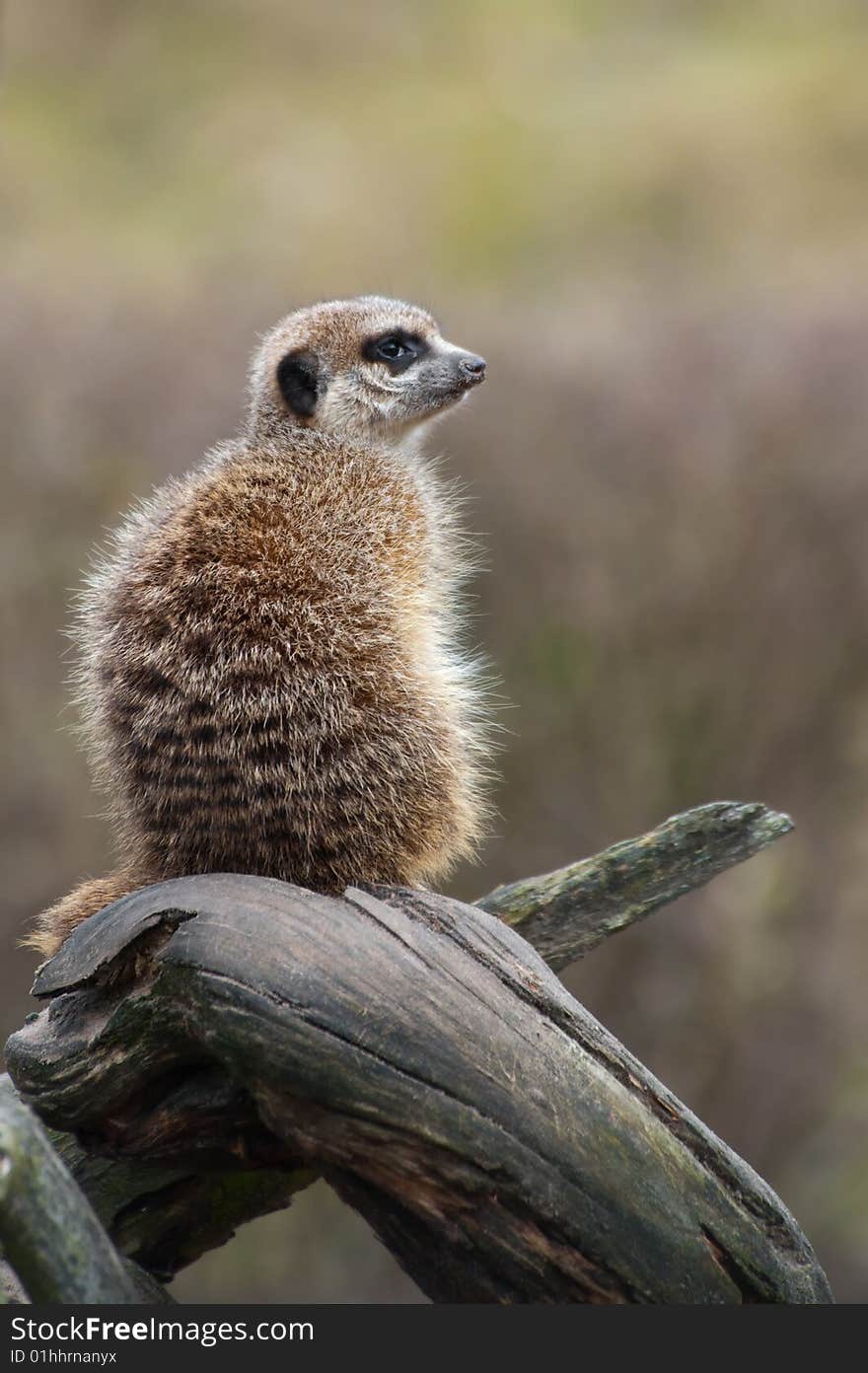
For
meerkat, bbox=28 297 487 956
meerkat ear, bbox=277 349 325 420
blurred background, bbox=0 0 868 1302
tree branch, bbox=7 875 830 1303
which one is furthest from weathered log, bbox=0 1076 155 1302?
blurred background, bbox=0 0 868 1302

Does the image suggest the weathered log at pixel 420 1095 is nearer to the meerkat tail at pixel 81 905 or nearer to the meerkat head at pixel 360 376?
the meerkat tail at pixel 81 905

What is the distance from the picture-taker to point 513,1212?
79.7 inches

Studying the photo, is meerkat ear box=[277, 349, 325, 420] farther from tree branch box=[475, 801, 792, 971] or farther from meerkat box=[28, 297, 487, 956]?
tree branch box=[475, 801, 792, 971]

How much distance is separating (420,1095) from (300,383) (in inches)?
63.7

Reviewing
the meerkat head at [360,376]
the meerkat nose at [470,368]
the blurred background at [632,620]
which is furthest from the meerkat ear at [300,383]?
the blurred background at [632,620]

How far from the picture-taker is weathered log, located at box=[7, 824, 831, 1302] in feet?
6.64

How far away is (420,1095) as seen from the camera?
2.05m

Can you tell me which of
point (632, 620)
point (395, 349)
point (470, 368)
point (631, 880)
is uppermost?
point (632, 620)

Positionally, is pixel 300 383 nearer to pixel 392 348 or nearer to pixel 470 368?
pixel 392 348

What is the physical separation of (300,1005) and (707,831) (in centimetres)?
98

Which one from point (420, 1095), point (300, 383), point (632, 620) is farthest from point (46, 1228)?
point (632, 620)

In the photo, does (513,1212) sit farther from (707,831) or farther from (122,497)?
(122,497)

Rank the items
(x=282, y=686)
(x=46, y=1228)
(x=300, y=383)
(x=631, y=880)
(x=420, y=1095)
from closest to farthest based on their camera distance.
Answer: (x=46, y=1228) < (x=420, y=1095) < (x=282, y=686) < (x=631, y=880) < (x=300, y=383)

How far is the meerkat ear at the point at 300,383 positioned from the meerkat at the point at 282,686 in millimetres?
142
